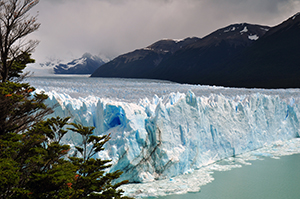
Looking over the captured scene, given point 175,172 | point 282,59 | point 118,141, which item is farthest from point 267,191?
point 282,59

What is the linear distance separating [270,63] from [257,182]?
41.3 metres

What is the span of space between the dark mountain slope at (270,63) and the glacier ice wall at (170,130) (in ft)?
86.8

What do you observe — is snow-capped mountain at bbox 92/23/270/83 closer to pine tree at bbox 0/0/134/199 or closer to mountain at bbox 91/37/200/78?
mountain at bbox 91/37/200/78

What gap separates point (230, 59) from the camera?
55969 mm

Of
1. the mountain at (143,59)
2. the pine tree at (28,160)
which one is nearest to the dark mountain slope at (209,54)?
the mountain at (143,59)

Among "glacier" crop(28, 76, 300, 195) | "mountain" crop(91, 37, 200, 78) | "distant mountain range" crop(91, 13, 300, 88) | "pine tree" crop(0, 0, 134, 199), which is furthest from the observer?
"mountain" crop(91, 37, 200, 78)

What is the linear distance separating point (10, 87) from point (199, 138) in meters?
7.36

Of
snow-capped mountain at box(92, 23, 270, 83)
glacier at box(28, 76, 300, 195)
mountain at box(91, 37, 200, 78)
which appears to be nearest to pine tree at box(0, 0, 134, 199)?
glacier at box(28, 76, 300, 195)

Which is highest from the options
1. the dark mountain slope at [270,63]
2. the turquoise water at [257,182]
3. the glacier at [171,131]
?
the dark mountain slope at [270,63]

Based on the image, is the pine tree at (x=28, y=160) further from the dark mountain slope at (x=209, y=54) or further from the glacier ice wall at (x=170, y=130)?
the dark mountain slope at (x=209, y=54)

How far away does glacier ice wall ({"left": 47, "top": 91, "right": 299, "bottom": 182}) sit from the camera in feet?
27.3

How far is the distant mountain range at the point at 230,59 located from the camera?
41.0m

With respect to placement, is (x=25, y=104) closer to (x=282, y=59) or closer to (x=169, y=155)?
(x=169, y=155)

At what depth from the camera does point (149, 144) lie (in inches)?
341
